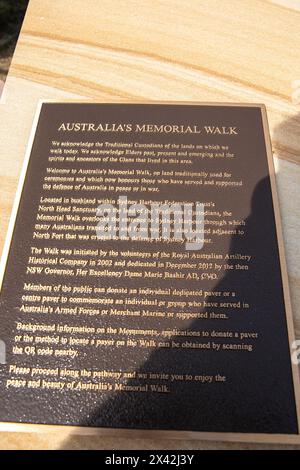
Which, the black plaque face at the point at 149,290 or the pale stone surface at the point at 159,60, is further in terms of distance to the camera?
the pale stone surface at the point at 159,60

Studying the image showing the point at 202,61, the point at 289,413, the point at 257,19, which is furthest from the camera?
the point at 257,19

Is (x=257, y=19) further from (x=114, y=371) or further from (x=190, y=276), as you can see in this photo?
(x=114, y=371)

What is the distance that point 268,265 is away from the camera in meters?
1.73

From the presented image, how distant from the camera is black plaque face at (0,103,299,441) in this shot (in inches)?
59.9

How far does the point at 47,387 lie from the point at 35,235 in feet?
2.20

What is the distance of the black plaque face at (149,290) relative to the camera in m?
1.52

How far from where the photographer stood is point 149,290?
1708 mm

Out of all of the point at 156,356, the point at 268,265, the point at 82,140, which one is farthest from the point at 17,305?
the point at 268,265

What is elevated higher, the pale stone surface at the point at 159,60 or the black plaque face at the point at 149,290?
the pale stone surface at the point at 159,60

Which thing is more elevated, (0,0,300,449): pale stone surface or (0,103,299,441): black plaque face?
(0,0,300,449): pale stone surface

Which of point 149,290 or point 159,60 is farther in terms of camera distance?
point 159,60

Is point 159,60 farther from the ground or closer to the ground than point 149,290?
farther from the ground

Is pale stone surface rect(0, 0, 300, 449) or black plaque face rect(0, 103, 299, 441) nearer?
black plaque face rect(0, 103, 299, 441)

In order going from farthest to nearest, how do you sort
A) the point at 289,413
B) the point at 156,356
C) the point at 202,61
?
1. the point at 202,61
2. the point at 156,356
3. the point at 289,413
